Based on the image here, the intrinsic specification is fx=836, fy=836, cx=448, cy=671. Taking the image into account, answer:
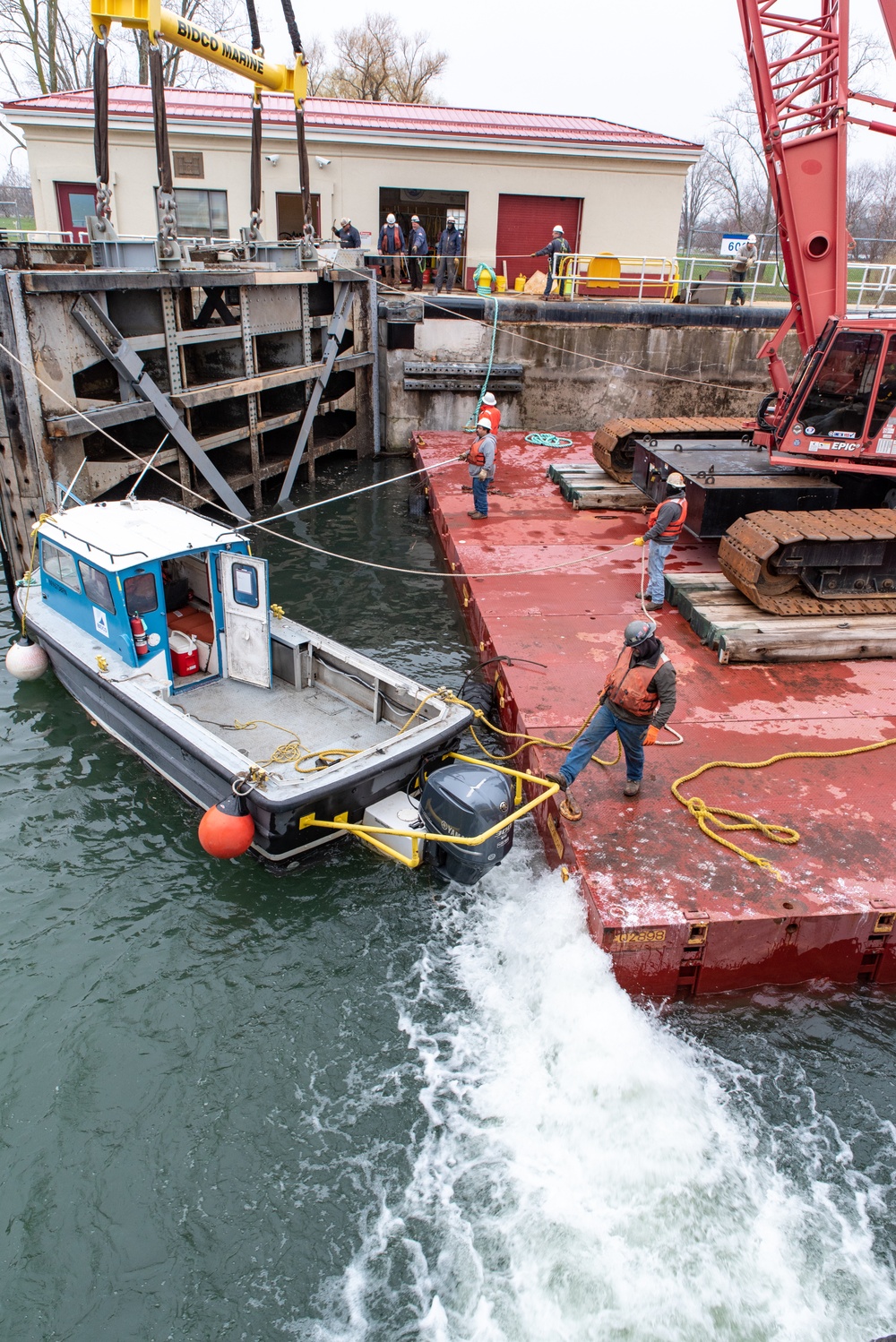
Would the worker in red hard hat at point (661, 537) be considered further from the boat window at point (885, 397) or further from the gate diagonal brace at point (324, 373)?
the gate diagonal brace at point (324, 373)

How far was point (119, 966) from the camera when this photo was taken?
529 cm

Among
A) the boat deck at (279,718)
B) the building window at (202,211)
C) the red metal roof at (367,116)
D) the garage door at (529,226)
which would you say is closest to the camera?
the boat deck at (279,718)

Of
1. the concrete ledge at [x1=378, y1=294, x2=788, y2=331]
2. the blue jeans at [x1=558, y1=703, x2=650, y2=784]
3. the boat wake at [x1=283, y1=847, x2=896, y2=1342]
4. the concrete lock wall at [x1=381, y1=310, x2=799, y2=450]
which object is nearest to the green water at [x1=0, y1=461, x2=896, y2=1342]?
the boat wake at [x1=283, y1=847, x2=896, y2=1342]

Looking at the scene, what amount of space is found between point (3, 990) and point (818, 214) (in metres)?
10.7

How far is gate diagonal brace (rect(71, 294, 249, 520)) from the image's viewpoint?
384 inches

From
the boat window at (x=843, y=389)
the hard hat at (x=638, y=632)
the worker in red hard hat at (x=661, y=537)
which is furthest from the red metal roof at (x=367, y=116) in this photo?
the hard hat at (x=638, y=632)

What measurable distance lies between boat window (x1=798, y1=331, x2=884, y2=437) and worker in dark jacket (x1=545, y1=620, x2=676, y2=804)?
207 inches

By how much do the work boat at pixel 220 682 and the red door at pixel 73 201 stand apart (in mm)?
16502

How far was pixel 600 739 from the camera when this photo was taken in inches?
222

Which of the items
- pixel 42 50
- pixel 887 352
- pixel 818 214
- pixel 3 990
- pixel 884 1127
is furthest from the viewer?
pixel 42 50

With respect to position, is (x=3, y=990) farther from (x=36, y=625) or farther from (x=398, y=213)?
(x=398, y=213)

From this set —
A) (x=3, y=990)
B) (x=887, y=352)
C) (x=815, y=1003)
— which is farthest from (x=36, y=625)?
(x=887, y=352)

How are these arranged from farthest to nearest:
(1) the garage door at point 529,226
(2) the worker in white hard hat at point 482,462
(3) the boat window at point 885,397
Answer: (1) the garage door at point 529,226 < (2) the worker in white hard hat at point 482,462 < (3) the boat window at point 885,397

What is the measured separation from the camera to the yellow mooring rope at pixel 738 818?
5277 millimetres
